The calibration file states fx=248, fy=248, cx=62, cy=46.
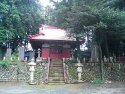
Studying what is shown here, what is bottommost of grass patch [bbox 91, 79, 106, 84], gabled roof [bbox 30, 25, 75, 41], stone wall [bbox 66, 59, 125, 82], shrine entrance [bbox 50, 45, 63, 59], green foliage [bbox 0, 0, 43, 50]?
grass patch [bbox 91, 79, 106, 84]

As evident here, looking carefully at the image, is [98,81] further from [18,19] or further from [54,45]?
Answer: [18,19]

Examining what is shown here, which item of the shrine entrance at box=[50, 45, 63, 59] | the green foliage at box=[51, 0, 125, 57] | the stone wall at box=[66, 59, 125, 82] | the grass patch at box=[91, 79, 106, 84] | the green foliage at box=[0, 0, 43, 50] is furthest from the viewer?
the green foliage at box=[0, 0, 43, 50]

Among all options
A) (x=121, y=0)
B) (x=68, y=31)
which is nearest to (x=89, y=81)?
(x=68, y=31)

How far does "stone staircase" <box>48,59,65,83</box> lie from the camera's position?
20.8m

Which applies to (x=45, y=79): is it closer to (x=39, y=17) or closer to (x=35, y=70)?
(x=35, y=70)

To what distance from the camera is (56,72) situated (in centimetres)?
2220

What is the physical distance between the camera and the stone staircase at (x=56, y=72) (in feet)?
68.2

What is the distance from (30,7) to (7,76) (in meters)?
13.8

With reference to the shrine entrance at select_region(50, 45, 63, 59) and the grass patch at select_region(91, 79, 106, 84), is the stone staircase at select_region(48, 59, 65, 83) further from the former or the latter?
the shrine entrance at select_region(50, 45, 63, 59)

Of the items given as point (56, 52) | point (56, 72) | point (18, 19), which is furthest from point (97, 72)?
point (18, 19)

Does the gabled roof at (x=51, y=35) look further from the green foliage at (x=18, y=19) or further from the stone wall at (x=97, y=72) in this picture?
the stone wall at (x=97, y=72)

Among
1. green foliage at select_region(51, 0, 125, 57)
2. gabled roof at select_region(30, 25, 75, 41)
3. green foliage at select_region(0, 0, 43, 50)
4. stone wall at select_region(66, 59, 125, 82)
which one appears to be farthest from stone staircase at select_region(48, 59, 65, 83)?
green foliage at select_region(0, 0, 43, 50)

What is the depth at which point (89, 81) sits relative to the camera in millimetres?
21047

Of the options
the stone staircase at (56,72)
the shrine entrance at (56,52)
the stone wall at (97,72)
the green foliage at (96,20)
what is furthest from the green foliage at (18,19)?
the stone wall at (97,72)
